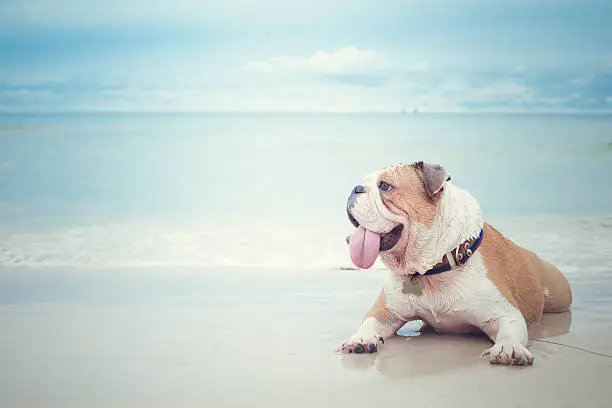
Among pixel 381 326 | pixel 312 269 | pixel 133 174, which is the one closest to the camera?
pixel 381 326

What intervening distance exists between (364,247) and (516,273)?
80 centimetres

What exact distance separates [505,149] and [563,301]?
1147 centimetres

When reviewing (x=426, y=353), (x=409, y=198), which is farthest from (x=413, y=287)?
(x=409, y=198)

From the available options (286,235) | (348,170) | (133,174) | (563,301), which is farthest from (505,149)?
(563,301)

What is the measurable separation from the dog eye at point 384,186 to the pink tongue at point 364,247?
194mm

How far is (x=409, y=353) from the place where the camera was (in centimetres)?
383

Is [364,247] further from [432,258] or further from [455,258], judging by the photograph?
[455,258]

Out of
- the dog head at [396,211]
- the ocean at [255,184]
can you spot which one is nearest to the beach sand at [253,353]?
the dog head at [396,211]

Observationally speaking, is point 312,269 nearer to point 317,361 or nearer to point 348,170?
point 317,361

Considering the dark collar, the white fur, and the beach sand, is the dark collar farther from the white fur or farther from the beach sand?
the beach sand

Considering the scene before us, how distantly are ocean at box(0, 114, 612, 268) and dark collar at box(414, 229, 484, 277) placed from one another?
2.65m

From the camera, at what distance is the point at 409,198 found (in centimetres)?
374

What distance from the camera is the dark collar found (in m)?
3.77

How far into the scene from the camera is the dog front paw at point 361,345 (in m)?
3.84
